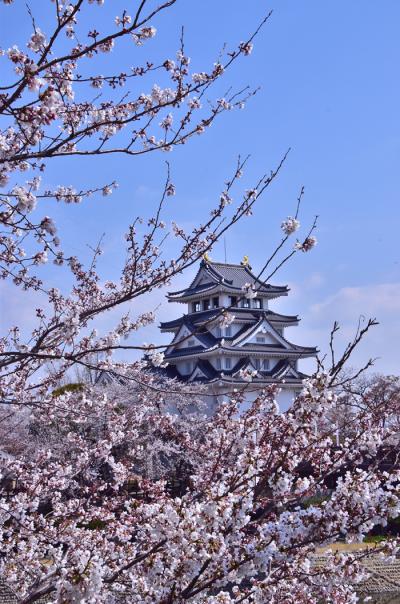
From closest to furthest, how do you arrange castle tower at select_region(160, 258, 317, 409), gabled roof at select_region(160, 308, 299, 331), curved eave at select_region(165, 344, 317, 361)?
curved eave at select_region(165, 344, 317, 361)
castle tower at select_region(160, 258, 317, 409)
gabled roof at select_region(160, 308, 299, 331)

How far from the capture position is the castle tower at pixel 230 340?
3098 centimetres

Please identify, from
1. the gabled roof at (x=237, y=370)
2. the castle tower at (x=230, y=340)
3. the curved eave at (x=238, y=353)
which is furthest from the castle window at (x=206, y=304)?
the gabled roof at (x=237, y=370)

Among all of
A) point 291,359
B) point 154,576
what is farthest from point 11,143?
point 291,359

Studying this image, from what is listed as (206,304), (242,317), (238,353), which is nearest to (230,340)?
(238,353)

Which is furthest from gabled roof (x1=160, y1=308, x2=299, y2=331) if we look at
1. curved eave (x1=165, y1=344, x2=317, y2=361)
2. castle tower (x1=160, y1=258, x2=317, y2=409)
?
curved eave (x1=165, y1=344, x2=317, y2=361)

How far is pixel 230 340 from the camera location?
3162 centimetres

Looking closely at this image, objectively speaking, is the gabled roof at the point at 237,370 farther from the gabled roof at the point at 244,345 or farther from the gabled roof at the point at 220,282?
the gabled roof at the point at 220,282

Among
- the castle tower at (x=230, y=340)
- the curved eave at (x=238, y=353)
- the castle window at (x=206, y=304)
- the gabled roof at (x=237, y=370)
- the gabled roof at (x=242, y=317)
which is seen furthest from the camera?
the castle window at (x=206, y=304)

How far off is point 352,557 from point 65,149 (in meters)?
2.76

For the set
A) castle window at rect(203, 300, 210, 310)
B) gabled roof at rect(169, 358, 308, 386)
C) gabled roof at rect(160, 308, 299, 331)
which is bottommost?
gabled roof at rect(169, 358, 308, 386)

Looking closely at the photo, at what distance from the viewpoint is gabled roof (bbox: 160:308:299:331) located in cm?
3278

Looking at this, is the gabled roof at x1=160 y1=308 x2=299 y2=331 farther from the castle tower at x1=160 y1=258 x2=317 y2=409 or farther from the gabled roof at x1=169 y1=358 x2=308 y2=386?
the gabled roof at x1=169 y1=358 x2=308 y2=386

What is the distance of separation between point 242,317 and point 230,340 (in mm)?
1910

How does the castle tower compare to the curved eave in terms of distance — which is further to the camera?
the castle tower
